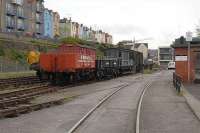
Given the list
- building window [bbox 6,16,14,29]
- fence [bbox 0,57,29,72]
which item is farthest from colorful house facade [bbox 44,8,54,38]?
fence [bbox 0,57,29,72]

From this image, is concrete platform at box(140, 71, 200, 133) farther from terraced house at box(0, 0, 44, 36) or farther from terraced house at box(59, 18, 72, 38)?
terraced house at box(59, 18, 72, 38)

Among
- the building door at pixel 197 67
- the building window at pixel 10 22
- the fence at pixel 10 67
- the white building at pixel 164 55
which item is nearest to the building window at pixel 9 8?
the building window at pixel 10 22

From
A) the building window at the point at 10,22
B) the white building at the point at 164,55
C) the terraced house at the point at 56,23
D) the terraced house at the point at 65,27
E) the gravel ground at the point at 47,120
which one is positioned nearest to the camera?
the gravel ground at the point at 47,120

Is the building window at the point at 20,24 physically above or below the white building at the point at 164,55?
above

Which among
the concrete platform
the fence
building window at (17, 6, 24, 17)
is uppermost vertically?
building window at (17, 6, 24, 17)

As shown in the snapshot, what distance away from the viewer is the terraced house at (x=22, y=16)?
93125mm

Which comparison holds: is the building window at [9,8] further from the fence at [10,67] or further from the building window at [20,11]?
the fence at [10,67]

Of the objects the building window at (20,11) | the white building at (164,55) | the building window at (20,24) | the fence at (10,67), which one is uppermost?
the building window at (20,11)

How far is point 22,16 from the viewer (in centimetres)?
10150

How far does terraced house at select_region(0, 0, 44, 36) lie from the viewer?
306ft

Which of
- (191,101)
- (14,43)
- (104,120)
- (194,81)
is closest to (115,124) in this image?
(104,120)

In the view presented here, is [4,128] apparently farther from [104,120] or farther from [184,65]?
[184,65]

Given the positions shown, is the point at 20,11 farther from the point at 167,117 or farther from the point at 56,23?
the point at 167,117

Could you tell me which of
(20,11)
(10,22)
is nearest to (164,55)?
(20,11)
